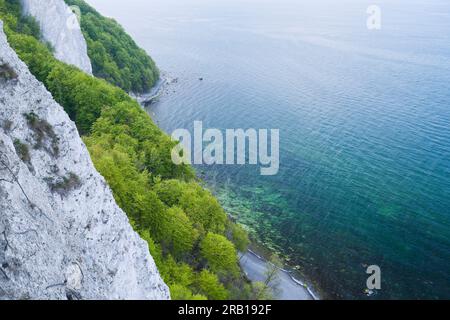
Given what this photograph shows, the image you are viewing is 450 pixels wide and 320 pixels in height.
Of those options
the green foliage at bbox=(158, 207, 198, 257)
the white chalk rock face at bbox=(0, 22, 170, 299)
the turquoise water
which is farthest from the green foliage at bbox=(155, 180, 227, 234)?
the white chalk rock face at bbox=(0, 22, 170, 299)

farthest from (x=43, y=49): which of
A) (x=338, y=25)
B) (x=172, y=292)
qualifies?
(x=338, y=25)

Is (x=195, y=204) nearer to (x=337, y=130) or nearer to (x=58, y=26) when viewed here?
(x=58, y=26)

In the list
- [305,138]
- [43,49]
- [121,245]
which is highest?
[43,49]

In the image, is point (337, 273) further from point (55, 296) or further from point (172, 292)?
point (55, 296)

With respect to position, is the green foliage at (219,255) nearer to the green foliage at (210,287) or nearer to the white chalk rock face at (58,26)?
the green foliage at (210,287)

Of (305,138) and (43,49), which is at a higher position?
(43,49)

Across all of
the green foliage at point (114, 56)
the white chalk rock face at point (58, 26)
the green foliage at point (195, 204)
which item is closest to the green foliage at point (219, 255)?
the green foliage at point (195, 204)

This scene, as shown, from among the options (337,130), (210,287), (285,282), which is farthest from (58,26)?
(285,282)
